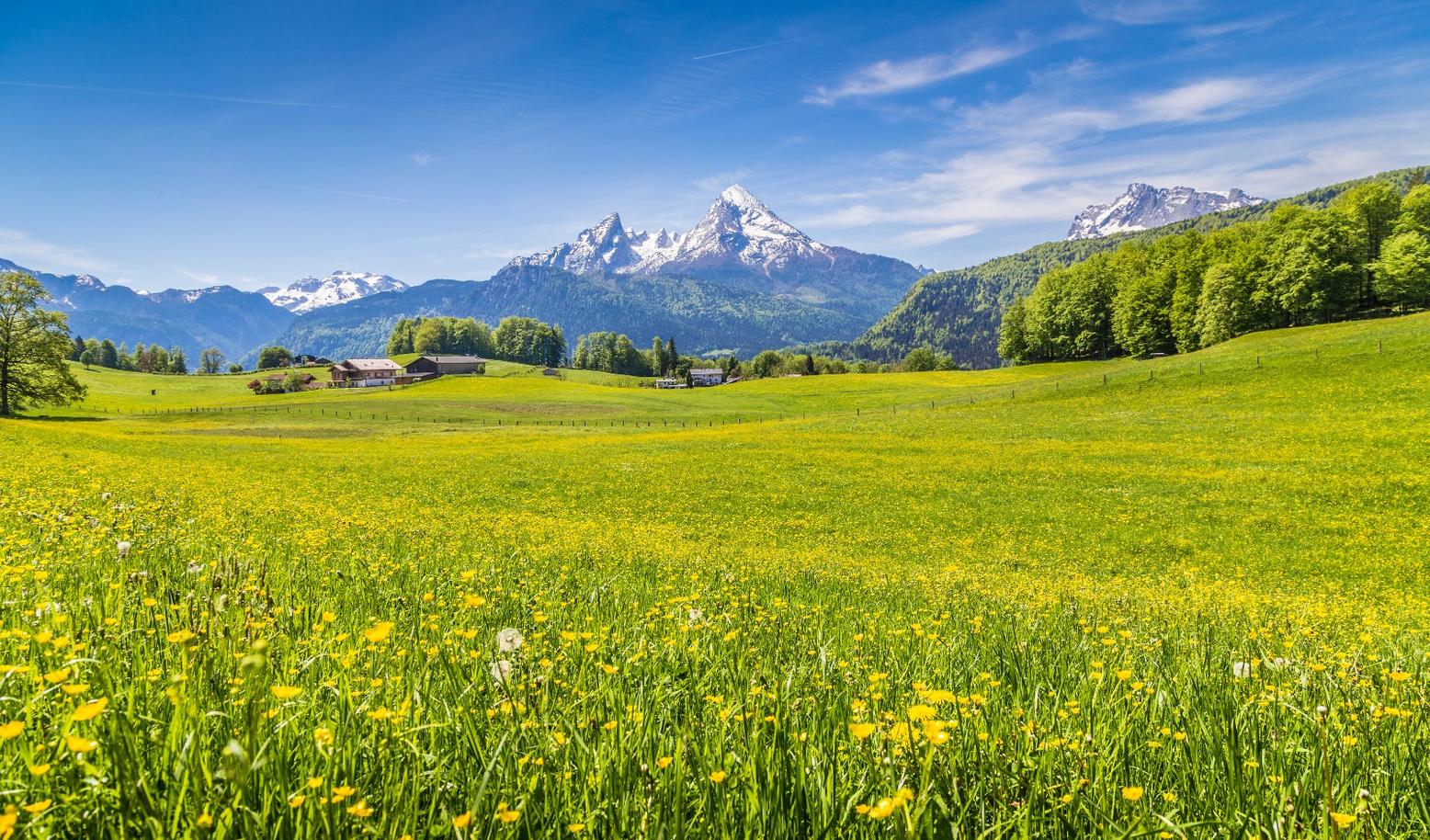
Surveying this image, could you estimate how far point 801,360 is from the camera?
200m

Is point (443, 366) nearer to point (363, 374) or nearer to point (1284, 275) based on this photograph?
point (363, 374)

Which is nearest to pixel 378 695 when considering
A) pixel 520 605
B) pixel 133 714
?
pixel 133 714

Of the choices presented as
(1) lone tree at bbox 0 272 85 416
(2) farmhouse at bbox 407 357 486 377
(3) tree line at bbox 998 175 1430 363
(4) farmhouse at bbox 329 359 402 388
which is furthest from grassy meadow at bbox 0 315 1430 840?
(2) farmhouse at bbox 407 357 486 377

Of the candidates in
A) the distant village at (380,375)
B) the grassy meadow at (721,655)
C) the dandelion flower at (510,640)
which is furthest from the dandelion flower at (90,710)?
the distant village at (380,375)

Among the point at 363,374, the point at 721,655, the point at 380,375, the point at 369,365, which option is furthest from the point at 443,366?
the point at 721,655

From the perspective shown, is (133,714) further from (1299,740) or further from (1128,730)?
→ (1299,740)

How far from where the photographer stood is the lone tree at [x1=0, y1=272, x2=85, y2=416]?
67250 mm

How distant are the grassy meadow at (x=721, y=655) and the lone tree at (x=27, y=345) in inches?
2168

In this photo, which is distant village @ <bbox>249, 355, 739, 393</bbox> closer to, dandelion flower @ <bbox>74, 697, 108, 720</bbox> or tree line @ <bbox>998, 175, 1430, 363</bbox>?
tree line @ <bbox>998, 175, 1430, 363</bbox>

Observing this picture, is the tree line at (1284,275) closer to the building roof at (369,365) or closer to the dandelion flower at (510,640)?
the dandelion flower at (510,640)

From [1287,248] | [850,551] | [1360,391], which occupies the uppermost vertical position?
[1287,248]

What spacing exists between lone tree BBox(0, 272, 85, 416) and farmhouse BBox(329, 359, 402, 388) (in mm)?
100364

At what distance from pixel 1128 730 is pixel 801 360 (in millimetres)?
199708

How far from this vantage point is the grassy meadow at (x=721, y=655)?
1.97m
